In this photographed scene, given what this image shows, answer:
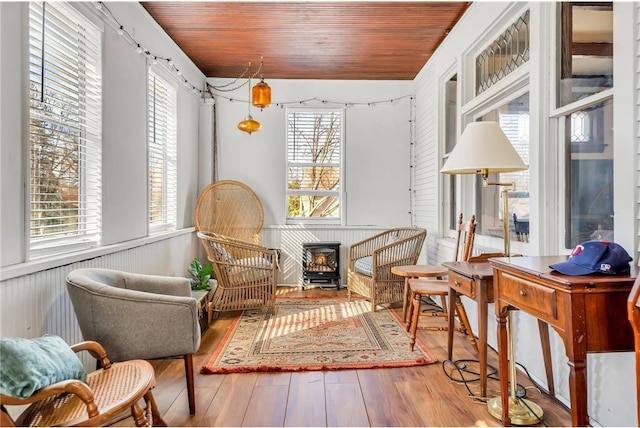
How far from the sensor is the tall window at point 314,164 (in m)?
5.10

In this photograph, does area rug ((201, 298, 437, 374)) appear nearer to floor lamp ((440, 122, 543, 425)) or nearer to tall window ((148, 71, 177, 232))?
floor lamp ((440, 122, 543, 425))

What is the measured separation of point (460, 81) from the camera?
3.44m

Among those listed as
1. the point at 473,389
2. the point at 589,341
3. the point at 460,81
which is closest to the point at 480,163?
the point at 589,341

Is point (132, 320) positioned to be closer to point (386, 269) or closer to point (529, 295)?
point (529, 295)

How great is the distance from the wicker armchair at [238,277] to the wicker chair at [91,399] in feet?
5.56

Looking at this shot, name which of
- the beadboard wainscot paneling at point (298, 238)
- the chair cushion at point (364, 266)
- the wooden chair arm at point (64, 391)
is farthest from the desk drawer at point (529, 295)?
the beadboard wainscot paneling at point (298, 238)

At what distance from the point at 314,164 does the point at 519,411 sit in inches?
153

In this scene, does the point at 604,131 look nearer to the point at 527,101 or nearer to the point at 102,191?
the point at 527,101

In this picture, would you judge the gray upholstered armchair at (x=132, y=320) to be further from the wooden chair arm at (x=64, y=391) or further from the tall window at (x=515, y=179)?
the tall window at (x=515, y=179)

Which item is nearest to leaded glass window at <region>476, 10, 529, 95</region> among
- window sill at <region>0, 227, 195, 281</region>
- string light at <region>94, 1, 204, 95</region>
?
string light at <region>94, 1, 204, 95</region>

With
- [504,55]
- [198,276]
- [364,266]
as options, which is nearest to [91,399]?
[198,276]

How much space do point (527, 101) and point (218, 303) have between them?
313 cm

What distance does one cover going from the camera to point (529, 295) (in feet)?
4.83

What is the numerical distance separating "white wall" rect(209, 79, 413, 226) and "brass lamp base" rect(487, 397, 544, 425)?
3.29m
